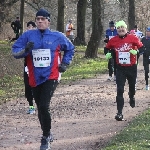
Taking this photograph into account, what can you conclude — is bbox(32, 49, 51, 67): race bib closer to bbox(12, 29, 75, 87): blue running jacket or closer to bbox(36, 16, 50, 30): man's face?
bbox(12, 29, 75, 87): blue running jacket

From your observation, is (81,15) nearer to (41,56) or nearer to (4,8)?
(4,8)

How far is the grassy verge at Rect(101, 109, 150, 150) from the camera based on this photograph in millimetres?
7668

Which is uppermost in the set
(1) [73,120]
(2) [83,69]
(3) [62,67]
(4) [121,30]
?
(4) [121,30]

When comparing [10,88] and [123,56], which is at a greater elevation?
[123,56]

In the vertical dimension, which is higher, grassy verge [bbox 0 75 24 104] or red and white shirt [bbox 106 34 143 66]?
red and white shirt [bbox 106 34 143 66]

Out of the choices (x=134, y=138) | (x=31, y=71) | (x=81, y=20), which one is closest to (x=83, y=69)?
(x=81, y=20)

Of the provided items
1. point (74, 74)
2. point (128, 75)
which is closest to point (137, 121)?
point (128, 75)

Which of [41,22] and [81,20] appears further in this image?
[81,20]

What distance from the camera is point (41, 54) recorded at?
7785 mm

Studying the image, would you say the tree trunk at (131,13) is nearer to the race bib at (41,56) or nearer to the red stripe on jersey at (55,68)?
the red stripe on jersey at (55,68)

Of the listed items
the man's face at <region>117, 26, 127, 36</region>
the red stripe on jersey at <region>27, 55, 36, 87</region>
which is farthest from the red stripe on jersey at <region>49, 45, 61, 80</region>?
the man's face at <region>117, 26, 127, 36</region>

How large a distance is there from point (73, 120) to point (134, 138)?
254cm

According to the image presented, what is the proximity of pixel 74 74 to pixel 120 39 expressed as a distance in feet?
34.7

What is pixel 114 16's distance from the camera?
64.4 meters
